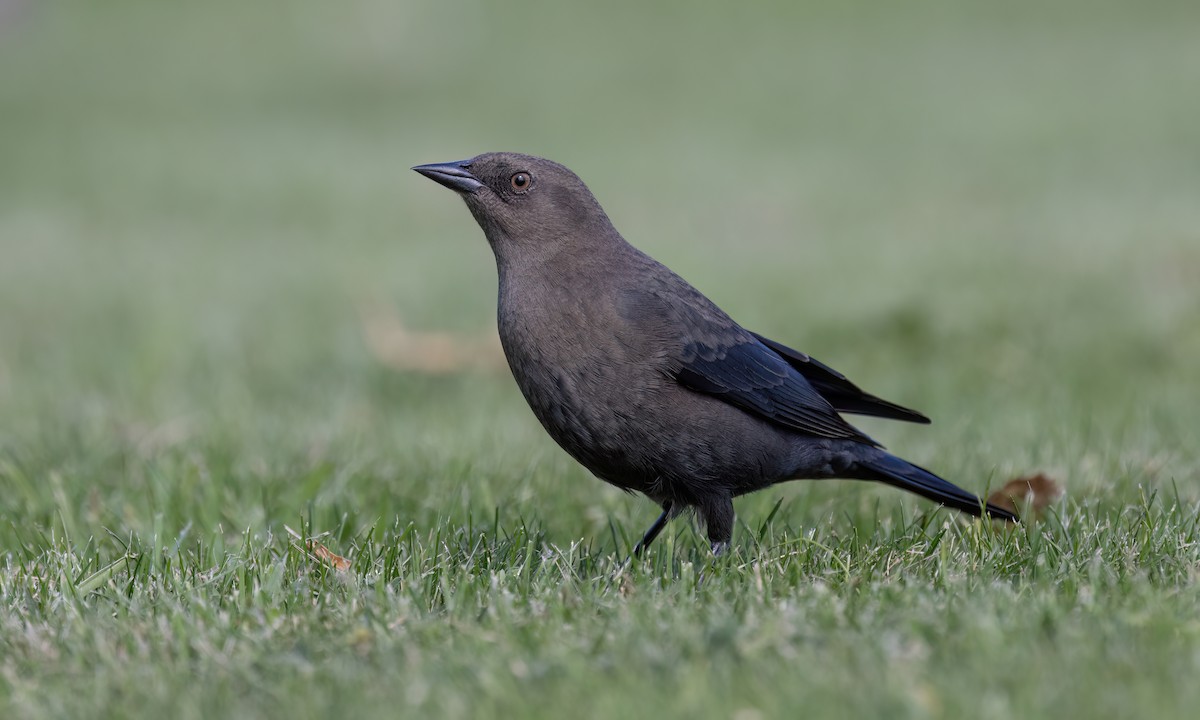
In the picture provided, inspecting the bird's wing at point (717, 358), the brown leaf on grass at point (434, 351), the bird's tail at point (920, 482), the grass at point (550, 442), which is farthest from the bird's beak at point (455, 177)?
the brown leaf on grass at point (434, 351)

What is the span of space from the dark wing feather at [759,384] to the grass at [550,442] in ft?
1.16

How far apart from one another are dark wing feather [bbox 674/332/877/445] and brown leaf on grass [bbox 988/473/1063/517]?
1.81 feet

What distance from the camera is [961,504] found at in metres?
4.52

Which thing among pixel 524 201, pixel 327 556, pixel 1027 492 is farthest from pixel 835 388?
pixel 327 556

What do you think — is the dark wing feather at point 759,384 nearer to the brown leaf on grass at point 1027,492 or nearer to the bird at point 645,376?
the bird at point 645,376

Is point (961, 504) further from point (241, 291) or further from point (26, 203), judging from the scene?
point (26, 203)

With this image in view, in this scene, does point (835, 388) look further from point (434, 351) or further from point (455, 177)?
point (434, 351)

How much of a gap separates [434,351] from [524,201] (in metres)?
3.76

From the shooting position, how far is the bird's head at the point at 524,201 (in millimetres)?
4488

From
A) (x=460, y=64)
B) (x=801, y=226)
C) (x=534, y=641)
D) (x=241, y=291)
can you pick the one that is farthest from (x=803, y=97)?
(x=534, y=641)

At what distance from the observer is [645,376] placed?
4.17 meters

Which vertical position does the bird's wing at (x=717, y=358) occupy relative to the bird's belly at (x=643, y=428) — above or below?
above

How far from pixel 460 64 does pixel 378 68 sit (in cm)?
→ 151

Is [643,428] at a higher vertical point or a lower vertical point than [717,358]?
lower
